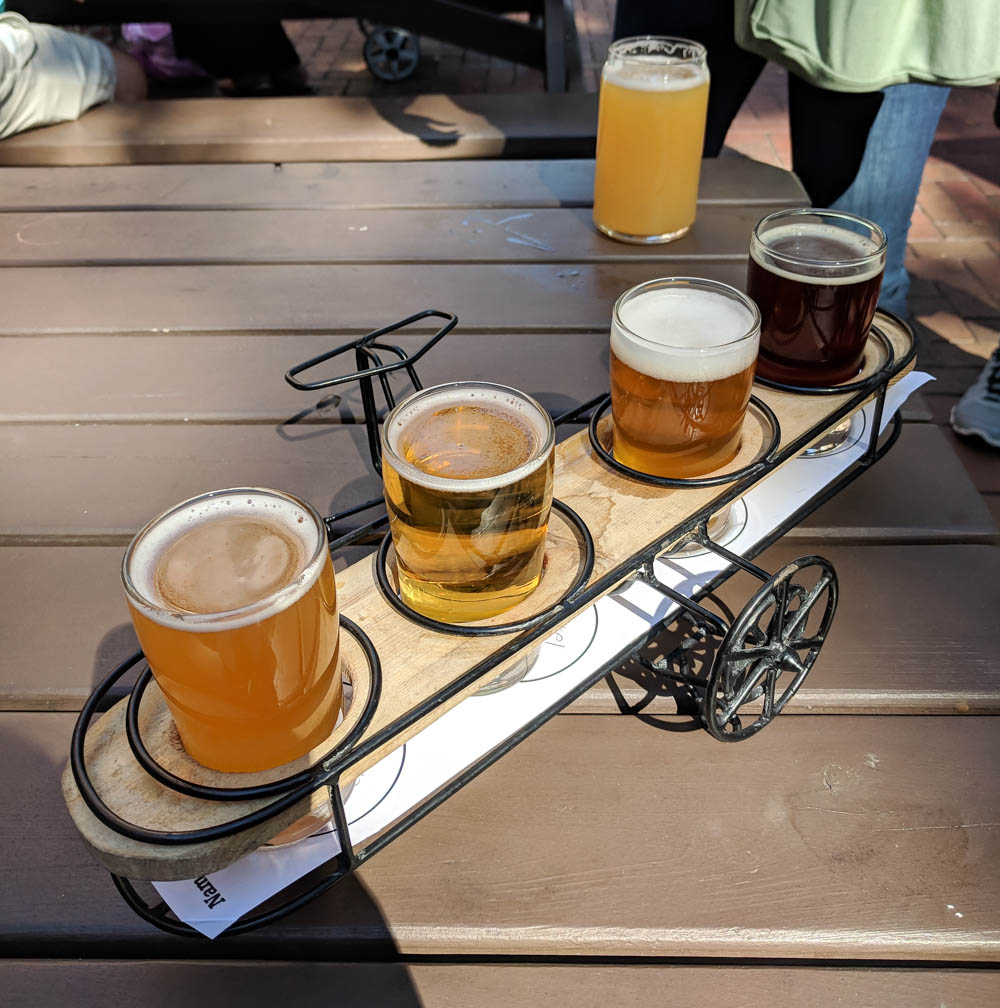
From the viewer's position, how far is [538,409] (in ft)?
2.22

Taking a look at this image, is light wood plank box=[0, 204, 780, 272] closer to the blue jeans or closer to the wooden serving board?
the blue jeans

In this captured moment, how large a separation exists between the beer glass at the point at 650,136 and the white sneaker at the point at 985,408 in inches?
31.3

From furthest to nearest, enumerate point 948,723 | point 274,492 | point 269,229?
1. point 269,229
2. point 948,723
3. point 274,492

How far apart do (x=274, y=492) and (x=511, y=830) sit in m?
0.31

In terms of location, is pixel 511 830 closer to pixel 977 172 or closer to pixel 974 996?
pixel 974 996

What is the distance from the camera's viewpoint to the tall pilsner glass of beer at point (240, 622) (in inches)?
20.7

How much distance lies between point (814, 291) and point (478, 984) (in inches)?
25.3

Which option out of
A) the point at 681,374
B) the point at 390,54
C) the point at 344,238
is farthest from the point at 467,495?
the point at 390,54

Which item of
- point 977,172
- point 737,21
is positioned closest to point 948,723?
point 737,21

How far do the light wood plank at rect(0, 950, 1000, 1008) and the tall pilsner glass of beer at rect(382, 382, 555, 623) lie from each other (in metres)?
0.24

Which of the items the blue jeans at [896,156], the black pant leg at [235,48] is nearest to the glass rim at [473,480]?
the blue jeans at [896,156]

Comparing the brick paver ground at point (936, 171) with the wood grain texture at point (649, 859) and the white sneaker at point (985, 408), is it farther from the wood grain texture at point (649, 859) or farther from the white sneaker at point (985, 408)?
the wood grain texture at point (649, 859)

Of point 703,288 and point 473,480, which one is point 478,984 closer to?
point 473,480

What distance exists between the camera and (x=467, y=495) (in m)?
0.61
